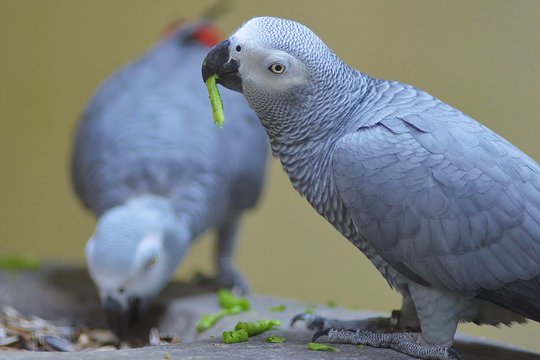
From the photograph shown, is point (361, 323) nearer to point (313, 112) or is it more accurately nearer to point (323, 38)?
point (313, 112)

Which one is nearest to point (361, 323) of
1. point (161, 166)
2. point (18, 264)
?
point (161, 166)

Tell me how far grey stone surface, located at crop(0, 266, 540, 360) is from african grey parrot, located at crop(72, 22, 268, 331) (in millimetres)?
123

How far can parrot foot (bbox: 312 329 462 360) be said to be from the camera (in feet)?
4.69

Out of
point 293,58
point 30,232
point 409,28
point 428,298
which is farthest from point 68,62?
point 428,298

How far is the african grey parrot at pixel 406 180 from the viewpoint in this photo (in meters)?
1.37

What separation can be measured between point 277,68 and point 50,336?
3.32 feet

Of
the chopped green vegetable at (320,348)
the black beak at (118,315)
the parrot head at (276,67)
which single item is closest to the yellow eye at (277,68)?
the parrot head at (276,67)

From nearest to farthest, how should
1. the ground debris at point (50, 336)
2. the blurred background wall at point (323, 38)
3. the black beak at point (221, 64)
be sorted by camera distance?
1. the black beak at point (221, 64)
2. the ground debris at point (50, 336)
3. the blurred background wall at point (323, 38)

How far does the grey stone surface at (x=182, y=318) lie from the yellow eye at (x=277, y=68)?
22.3 inches

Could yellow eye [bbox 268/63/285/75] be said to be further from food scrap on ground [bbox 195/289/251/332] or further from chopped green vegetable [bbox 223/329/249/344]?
food scrap on ground [bbox 195/289/251/332]

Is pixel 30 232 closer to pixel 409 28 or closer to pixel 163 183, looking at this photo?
pixel 163 183

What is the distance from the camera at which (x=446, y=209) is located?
136 centimetres

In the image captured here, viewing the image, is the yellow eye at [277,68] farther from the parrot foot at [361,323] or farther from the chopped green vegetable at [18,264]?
the chopped green vegetable at [18,264]

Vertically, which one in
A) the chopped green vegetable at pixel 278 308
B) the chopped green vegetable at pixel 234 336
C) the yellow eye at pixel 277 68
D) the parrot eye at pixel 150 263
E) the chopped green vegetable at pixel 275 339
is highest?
the yellow eye at pixel 277 68
